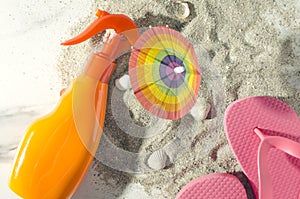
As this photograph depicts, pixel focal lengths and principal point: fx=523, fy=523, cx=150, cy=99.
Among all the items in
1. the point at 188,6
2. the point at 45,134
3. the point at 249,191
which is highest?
the point at 188,6

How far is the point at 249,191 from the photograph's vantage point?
0.89 m

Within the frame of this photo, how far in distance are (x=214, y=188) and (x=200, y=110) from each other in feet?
0.43

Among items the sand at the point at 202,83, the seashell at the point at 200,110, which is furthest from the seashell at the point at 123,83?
the seashell at the point at 200,110

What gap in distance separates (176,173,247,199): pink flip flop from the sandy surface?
0.02 m

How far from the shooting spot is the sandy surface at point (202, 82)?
872mm

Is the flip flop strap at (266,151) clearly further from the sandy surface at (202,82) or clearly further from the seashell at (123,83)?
the seashell at (123,83)

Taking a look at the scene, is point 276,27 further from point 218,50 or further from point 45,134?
point 45,134

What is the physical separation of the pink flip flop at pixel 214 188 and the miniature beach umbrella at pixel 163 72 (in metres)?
0.12

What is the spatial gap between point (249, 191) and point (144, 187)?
18 cm

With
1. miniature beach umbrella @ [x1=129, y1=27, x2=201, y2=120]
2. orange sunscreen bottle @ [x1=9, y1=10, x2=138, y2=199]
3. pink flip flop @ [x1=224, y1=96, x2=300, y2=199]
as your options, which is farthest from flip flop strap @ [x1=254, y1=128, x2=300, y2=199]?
orange sunscreen bottle @ [x1=9, y1=10, x2=138, y2=199]

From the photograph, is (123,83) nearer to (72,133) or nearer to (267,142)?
(72,133)

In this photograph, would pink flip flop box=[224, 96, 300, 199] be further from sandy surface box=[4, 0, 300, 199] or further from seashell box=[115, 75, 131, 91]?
seashell box=[115, 75, 131, 91]

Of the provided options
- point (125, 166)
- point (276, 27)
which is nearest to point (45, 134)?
point (125, 166)

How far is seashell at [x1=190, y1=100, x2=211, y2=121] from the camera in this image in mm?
874
